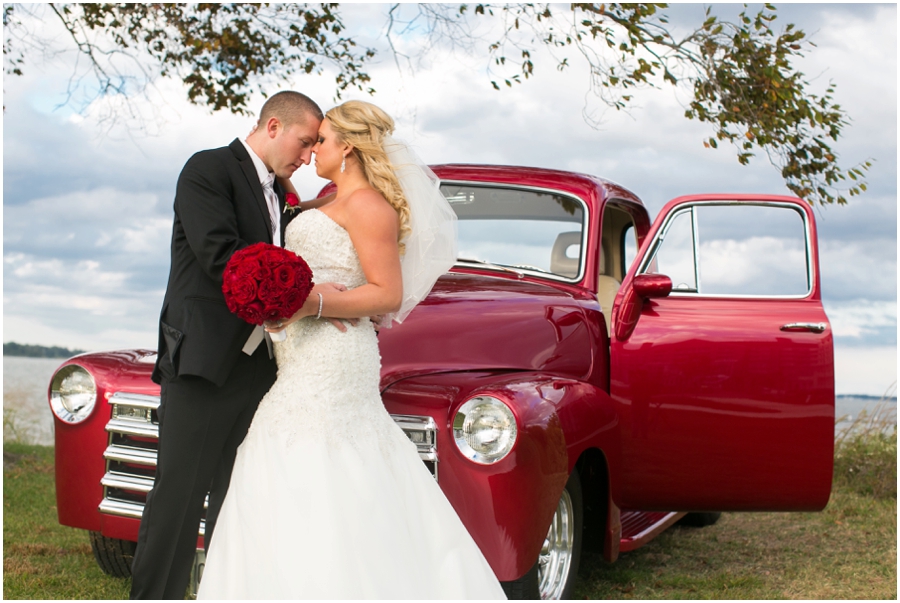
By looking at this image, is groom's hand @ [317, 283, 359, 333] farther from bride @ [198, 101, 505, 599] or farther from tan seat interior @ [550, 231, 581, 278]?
tan seat interior @ [550, 231, 581, 278]

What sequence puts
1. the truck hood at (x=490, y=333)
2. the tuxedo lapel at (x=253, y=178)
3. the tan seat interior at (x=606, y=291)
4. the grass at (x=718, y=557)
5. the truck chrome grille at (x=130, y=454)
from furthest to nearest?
the tan seat interior at (x=606, y=291)
the grass at (x=718, y=557)
the truck hood at (x=490, y=333)
the truck chrome grille at (x=130, y=454)
the tuxedo lapel at (x=253, y=178)

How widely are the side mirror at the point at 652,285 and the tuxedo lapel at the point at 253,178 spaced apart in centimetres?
201

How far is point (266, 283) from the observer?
2.84 metres

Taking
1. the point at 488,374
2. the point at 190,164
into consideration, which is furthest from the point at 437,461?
the point at 190,164

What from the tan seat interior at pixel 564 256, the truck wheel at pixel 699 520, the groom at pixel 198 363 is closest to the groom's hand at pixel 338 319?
the groom at pixel 198 363

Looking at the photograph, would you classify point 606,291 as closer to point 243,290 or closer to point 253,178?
point 253,178

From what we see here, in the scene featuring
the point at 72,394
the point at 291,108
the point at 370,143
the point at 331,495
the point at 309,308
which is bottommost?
the point at 331,495

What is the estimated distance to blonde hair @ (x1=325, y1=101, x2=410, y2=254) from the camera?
325 centimetres

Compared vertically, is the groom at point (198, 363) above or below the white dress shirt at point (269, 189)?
below

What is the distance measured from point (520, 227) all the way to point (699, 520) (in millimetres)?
3119

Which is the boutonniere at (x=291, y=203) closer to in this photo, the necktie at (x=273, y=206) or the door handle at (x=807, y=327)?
the necktie at (x=273, y=206)

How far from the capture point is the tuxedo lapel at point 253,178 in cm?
340

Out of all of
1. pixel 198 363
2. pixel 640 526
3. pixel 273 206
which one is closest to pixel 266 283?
pixel 198 363

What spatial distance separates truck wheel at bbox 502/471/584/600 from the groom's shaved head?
1.91 metres
